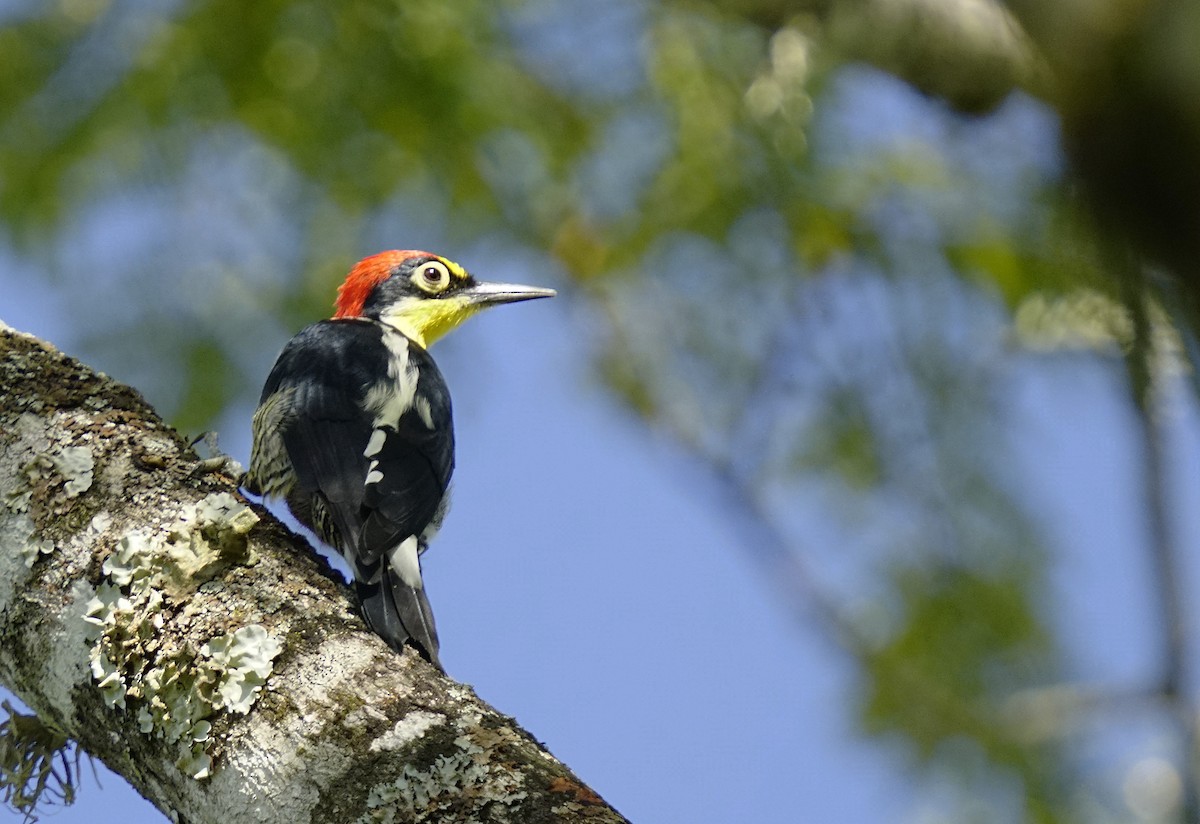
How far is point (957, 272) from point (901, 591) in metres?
0.89

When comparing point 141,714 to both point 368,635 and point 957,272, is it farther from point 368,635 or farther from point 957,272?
point 957,272

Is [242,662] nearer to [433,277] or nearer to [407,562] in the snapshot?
[407,562]

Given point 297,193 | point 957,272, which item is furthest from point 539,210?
point 957,272

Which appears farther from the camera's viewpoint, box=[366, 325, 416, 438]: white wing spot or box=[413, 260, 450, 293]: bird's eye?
box=[413, 260, 450, 293]: bird's eye

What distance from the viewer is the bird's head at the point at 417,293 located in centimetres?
518

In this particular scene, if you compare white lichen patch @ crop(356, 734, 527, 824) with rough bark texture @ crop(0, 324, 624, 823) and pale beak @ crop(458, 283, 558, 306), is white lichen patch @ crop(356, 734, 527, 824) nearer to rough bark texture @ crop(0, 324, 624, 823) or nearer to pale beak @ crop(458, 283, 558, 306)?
rough bark texture @ crop(0, 324, 624, 823)

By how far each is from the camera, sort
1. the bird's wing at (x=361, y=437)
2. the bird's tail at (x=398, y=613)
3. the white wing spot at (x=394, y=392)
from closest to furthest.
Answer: the bird's tail at (x=398, y=613)
the bird's wing at (x=361, y=437)
the white wing spot at (x=394, y=392)

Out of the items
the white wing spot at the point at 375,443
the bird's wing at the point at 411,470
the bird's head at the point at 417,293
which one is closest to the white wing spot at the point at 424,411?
the bird's wing at the point at 411,470

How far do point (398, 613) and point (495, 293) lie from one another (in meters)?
2.84

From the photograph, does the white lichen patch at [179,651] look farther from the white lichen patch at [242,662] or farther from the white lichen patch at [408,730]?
the white lichen patch at [408,730]

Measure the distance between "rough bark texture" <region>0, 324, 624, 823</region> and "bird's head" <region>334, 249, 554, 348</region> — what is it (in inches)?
111

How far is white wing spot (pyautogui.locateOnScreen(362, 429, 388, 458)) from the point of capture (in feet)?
11.6

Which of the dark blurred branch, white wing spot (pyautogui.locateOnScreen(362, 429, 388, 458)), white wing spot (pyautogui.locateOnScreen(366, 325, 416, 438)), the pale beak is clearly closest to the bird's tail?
white wing spot (pyautogui.locateOnScreen(362, 429, 388, 458))

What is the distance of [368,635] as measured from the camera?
2035 mm
